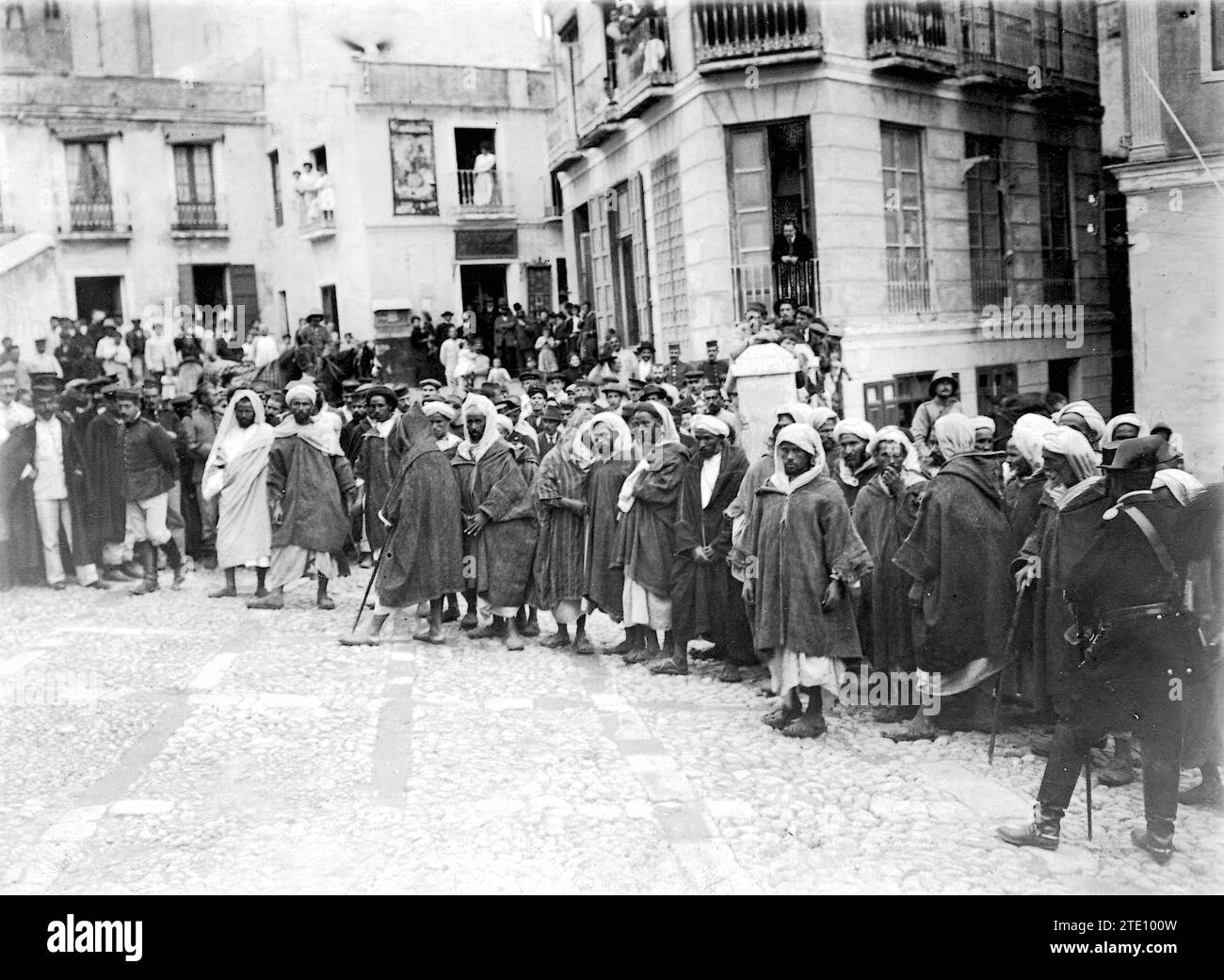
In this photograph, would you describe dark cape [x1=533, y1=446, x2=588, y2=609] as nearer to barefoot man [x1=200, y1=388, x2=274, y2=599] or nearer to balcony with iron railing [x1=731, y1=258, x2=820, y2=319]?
barefoot man [x1=200, y1=388, x2=274, y2=599]

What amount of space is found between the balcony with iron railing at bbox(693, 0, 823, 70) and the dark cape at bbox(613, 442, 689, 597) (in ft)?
29.2

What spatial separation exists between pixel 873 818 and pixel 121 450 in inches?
320

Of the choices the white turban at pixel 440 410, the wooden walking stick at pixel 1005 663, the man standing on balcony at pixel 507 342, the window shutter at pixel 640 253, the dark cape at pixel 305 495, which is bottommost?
the wooden walking stick at pixel 1005 663

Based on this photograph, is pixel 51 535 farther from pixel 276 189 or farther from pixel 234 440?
pixel 276 189

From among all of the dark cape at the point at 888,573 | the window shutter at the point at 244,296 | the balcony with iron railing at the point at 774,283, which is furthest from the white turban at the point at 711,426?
the window shutter at the point at 244,296

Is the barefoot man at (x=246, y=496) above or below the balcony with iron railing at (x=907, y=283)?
below

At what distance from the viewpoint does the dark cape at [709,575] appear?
812 cm

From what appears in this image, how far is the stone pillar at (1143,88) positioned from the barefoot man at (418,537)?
848 centimetres

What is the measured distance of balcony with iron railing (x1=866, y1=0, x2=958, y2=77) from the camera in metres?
15.7

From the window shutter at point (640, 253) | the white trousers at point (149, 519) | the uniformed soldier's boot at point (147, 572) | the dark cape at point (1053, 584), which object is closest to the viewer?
the dark cape at point (1053, 584)

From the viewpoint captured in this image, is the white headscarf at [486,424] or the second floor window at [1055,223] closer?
the white headscarf at [486,424]

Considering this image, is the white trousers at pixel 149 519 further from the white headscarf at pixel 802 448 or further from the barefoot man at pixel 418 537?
the white headscarf at pixel 802 448

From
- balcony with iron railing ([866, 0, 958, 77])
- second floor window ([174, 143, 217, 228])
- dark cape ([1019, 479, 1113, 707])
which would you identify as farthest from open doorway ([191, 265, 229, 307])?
dark cape ([1019, 479, 1113, 707])

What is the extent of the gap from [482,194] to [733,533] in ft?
66.5
